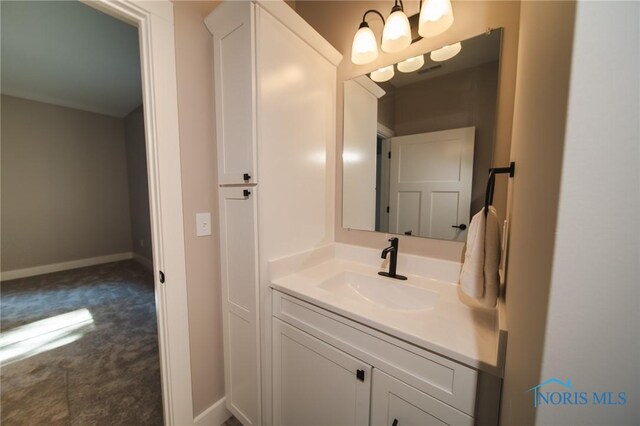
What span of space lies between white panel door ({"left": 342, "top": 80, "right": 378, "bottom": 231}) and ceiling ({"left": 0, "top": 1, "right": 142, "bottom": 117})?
213cm

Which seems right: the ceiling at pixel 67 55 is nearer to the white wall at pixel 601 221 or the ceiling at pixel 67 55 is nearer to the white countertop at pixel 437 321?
the white countertop at pixel 437 321

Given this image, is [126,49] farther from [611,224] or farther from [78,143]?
[611,224]

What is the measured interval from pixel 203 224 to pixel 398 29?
1.40 meters

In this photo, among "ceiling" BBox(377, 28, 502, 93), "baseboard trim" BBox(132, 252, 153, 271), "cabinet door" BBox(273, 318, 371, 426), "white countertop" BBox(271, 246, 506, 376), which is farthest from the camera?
"baseboard trim" BBox(132, 252, 153, 271)

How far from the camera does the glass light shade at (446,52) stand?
1086 millimetres

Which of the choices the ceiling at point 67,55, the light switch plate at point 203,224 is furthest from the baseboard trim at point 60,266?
the light switch plate at point 203,224

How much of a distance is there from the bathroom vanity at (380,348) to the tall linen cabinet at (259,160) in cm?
11

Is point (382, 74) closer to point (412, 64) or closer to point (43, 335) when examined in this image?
point (412, 64)

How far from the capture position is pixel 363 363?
862mm

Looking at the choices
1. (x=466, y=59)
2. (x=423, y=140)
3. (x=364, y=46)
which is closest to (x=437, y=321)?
(x=423, y=140)

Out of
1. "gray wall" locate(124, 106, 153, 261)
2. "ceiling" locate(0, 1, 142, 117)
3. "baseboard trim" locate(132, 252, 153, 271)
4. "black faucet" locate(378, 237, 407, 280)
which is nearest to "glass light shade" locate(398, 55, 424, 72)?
"black faucet" locate(378, 237, 407, 280)

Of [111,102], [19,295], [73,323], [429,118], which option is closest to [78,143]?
[111,102]

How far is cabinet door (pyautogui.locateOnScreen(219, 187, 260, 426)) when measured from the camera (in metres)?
1.12

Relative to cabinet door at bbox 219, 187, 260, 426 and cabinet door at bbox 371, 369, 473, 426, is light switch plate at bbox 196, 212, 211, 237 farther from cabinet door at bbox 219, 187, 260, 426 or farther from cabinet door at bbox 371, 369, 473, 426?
cabinet door at bbox 371, 369, 473, 426
